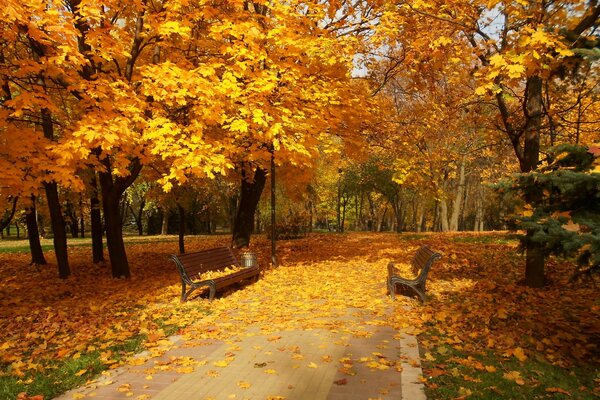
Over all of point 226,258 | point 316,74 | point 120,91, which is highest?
point 316,74

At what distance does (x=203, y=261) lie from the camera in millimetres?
9883

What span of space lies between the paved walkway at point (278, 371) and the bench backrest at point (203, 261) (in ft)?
7.96

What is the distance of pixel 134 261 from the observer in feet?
53.4

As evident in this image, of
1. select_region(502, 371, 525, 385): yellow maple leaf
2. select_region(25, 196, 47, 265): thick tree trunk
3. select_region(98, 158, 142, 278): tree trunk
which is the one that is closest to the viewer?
select_region(502, 371, 525, 385): yellow maple leaf

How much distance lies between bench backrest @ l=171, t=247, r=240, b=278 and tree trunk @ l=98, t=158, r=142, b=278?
9.81 feet

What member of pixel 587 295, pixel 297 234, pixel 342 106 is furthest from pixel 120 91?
pixel 297 234

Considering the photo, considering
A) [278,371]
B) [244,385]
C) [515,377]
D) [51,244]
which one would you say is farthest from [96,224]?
[515,377]

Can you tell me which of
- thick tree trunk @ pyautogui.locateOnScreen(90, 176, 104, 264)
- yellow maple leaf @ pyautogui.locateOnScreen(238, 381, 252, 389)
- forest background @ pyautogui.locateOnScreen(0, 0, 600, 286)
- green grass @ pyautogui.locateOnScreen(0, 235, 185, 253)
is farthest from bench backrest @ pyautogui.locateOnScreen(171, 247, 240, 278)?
green grass @ pyautogui.locateOnScreen(0, 235, 185, 253)

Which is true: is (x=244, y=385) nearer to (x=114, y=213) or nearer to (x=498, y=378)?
(x=498, y=378)

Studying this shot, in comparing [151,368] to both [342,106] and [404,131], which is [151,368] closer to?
[342,106]

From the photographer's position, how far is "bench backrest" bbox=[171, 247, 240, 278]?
8.88m

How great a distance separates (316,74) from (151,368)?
354 inches

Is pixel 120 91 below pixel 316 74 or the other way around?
below

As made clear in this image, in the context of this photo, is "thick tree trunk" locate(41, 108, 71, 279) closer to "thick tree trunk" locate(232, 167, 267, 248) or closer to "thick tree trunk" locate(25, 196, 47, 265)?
"thick tree trunk" locate(25, 196, 47, 265)
